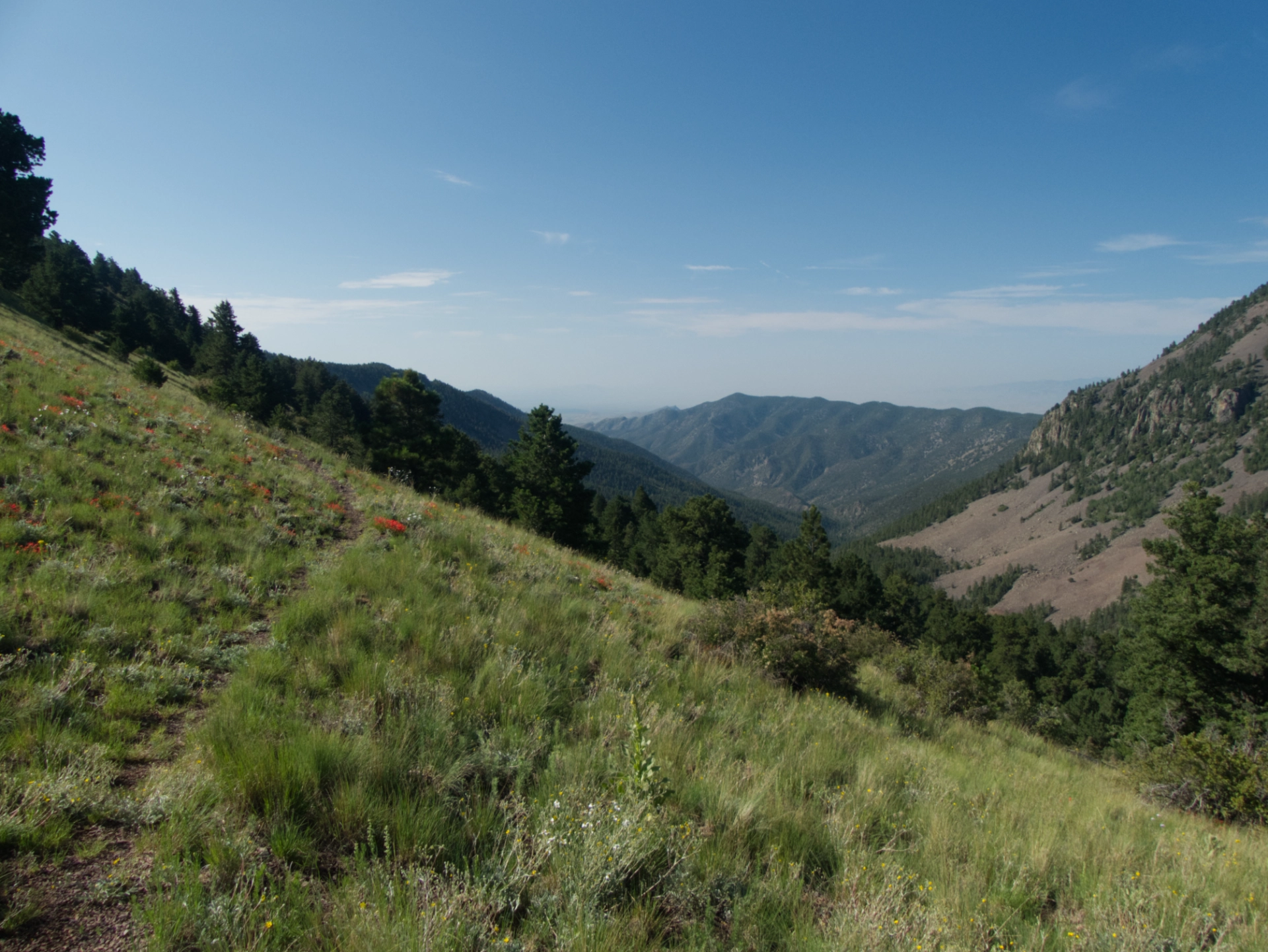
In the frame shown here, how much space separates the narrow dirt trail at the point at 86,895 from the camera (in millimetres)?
1958

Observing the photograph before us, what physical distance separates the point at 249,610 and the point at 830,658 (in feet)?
25.1

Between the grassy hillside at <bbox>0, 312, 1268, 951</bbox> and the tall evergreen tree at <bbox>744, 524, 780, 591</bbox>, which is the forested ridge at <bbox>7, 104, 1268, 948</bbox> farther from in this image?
the tall evergreen tree at <bbox>744, 524, 780, 591</bbox>

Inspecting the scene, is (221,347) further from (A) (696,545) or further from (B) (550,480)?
(A) (696,545)

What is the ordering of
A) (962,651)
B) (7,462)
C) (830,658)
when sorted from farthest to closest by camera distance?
(962,651) < (830,658) < (7,462)

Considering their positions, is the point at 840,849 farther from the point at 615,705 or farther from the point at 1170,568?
the point at 1170,568

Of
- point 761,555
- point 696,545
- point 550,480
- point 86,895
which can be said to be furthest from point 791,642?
point 761,555

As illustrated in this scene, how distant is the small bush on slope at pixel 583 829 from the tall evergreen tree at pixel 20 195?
3583 centimetres

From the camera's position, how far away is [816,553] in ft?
137

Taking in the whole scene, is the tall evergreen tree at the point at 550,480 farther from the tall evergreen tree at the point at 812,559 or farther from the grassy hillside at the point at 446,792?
the grassy hillside at the point at 446,792

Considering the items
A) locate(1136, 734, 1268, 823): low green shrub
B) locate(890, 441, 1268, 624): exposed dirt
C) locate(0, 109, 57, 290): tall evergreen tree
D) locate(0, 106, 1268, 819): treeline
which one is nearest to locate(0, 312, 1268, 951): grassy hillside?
locate(1136, 734, 1268, 823): low green shrub

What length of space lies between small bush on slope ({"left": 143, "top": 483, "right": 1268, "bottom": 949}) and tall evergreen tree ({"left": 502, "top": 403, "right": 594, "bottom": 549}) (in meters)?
28.1

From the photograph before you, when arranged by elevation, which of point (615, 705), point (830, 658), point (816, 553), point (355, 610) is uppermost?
point (355, 610)

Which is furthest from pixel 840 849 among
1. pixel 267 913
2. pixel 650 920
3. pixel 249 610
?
pixel 249 610

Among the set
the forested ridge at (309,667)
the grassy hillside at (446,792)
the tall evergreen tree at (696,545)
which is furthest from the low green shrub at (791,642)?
the tall evergreen tree at (696,545)
